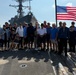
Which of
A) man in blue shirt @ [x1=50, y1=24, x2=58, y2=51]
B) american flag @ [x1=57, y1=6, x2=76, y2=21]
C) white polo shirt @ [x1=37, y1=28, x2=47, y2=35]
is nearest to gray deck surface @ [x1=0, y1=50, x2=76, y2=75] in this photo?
man in blue shirt @ [x1=50, y1=24, x2=58, y2=51]

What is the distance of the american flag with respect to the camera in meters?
16.1

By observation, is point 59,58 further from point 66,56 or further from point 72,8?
point 72,8

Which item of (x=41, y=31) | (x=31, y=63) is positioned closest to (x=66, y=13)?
(x=41, y=31)

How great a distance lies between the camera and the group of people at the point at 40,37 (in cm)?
1395

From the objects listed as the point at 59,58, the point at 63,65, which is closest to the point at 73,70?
the point at 63,65

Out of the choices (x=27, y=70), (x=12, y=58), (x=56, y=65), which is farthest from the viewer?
(x=12, y=58)

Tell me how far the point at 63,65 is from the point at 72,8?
5.05 metres

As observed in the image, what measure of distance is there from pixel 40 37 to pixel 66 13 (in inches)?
111

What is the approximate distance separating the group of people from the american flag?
5.62ft

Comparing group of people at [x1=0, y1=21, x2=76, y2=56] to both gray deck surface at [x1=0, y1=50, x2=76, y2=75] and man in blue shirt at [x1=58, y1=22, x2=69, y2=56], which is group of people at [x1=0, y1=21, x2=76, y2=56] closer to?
man in blue shirt at [x1=58, y1=22, x2=69, y2=56]

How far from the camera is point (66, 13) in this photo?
16.5 metres

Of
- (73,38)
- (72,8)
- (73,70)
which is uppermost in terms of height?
(72,8)

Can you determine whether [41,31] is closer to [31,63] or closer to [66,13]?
[31,63]

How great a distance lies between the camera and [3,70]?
38.6 feet
